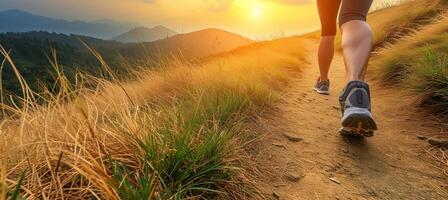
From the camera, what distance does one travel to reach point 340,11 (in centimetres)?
265

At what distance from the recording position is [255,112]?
2.93 meters

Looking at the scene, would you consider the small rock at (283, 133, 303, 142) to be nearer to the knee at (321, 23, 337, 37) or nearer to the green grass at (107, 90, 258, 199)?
the green grass at (107, 90, 258, 199)

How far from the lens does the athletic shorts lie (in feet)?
8.31

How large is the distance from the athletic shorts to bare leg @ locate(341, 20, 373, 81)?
0.06 metres

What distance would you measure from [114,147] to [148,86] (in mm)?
3055

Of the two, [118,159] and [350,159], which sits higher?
[118,159]

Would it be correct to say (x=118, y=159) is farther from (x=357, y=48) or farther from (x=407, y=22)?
(x=407, y=22)

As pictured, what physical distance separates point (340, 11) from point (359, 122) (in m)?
0.85

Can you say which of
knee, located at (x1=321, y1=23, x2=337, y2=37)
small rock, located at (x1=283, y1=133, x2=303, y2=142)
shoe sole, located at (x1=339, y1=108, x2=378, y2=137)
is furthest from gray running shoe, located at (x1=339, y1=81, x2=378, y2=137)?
knee, located at (x1=321, y1=23, x2=337, y2=37)

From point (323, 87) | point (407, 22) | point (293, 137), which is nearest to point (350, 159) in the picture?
point (293, 137)

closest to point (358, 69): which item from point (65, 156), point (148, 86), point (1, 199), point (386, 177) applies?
point (386, 177)

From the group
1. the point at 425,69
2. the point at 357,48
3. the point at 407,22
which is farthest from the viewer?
the point at 407,22

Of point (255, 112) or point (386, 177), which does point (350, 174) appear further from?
point (255, 112)

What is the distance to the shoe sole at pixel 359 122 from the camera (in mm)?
2188
